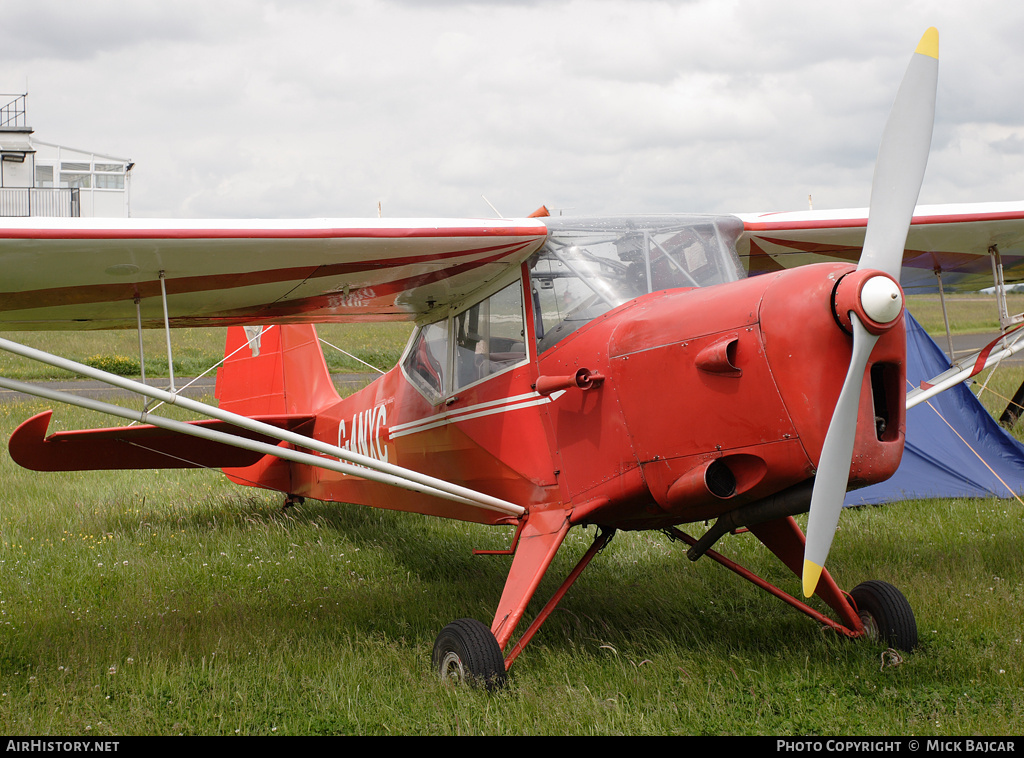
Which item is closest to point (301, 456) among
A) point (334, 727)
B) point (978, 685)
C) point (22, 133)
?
point (334, 727)

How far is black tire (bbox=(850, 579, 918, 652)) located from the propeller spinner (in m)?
1.63

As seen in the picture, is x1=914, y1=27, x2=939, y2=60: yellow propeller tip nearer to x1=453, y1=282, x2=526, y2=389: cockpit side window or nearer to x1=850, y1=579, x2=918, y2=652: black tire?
x1=453, y1=282, x2=526, y2=389: cockpit side window

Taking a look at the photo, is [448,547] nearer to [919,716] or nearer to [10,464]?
[919,716]

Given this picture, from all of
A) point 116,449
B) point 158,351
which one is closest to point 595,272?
point 116,449

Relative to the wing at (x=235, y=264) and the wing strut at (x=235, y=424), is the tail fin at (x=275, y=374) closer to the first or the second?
the wing at (x=235, y=264)

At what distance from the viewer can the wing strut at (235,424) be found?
412cm

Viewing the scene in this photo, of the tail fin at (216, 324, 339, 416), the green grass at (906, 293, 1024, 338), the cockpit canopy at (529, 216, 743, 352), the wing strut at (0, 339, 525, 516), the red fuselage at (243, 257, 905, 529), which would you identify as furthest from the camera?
the green grass at (906, 293, 1024, 338)

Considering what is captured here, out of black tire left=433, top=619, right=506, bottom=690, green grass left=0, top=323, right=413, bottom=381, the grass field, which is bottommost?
green grass left=0, top=323, right=413, bottom=381

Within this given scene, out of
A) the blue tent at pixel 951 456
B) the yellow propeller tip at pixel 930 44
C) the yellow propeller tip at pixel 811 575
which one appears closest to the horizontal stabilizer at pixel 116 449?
the yellow propeller tip at pixel 811 575

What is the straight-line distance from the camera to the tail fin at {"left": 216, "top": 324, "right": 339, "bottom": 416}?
8305 millimetres

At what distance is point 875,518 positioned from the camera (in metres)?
7.34

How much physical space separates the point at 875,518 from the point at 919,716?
3806 mm

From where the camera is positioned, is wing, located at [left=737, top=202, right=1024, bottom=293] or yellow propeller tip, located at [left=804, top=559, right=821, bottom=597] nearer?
yellow propeller tip, located at [left=804, top=559, right=821, bottom=597]

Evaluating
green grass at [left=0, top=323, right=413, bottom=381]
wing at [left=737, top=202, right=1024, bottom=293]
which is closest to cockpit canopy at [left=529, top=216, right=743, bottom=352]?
wing at [left=737, top=202, right=1024, bottom=293]
